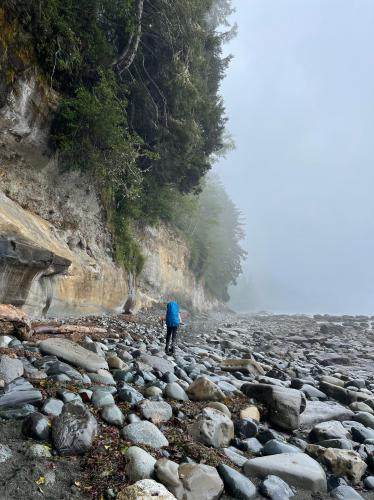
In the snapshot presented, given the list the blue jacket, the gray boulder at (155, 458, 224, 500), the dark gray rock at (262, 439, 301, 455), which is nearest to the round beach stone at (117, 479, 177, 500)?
the gray boulder at (155, 458, 224, 500)

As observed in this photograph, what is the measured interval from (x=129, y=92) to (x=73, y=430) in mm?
12651

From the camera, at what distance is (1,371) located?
3301 mm

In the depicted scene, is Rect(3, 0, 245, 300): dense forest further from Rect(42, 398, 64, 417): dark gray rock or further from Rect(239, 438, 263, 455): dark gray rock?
Rect(239, 438, 263, 455): dark gray rock

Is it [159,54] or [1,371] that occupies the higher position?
[159,54]

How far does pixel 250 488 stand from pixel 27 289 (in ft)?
21.2

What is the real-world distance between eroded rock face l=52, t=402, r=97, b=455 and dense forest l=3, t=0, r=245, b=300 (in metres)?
8.73

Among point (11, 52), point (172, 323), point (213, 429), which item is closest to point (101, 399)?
point (213, 429)

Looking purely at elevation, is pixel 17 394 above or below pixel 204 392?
below

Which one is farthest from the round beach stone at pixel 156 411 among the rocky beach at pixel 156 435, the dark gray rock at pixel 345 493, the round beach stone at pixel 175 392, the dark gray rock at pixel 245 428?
the dark gray rock at pixel 345 493

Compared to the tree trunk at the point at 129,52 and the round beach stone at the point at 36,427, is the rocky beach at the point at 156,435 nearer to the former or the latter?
the round beach stone at the point at 36,427

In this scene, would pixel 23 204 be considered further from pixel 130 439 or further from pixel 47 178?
pixel 130 439

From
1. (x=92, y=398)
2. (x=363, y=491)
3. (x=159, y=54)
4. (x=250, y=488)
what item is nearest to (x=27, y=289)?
(x=92, y=398)

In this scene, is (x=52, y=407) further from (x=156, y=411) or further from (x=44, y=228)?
(x=44, y=228)

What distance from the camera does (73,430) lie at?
2.57 m
